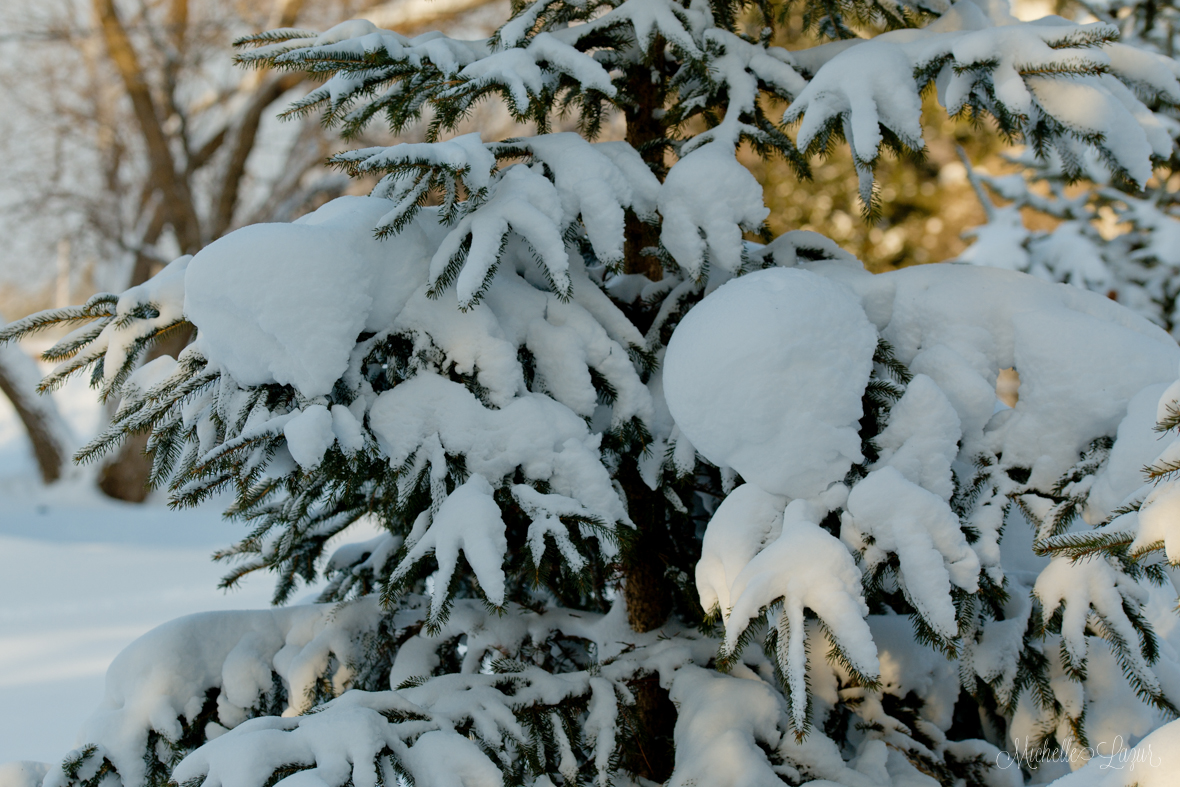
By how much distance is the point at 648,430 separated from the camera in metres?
1.69

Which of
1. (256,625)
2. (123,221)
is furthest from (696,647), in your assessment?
(123,221)

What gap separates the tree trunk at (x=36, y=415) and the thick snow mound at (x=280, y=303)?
729cm

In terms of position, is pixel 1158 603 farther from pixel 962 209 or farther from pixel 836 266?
pixel 962 209

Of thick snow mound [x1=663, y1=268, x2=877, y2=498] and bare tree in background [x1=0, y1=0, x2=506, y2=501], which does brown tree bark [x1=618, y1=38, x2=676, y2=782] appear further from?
bare tree in background [x1=0, y1=0, x2=506, y2=501]

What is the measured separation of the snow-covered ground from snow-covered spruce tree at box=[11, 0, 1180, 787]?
2462 mm

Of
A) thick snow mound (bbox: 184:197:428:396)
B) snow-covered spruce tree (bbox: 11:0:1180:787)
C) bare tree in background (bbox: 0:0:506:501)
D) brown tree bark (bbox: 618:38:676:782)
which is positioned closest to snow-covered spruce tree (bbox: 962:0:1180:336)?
brown tree bark (bbox: 618:38:676:782)

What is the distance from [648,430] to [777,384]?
36 cm

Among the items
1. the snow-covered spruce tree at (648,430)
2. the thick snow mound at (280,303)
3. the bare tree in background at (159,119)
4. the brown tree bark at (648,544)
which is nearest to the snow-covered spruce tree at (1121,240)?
the brown tree bark at (648,544)

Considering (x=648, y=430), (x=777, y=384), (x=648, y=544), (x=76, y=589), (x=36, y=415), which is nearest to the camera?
(x=777, y=384)

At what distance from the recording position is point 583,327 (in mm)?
1656

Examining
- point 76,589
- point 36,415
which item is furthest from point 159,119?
point 76,589

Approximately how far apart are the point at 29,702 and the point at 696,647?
3.42 metres

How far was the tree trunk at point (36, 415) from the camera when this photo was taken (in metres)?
7.48

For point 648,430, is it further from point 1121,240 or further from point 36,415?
point 36,415
